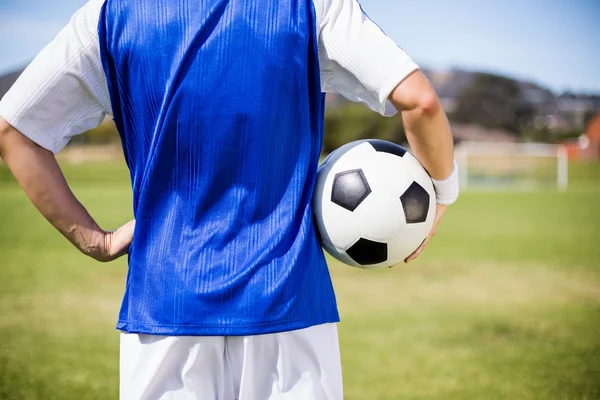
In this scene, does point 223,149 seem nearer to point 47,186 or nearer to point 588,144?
point 47,186

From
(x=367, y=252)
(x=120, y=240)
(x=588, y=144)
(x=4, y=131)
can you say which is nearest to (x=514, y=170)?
(x=588, y=144)

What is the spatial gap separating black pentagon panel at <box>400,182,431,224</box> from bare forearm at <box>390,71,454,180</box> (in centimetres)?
14

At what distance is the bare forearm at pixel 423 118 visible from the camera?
1.48 metres

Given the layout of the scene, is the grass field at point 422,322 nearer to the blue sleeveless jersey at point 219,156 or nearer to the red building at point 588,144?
the blue sleeveless jersey at point 219,156

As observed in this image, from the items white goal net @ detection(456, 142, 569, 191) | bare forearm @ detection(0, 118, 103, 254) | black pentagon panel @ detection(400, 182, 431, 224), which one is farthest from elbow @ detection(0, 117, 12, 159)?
white goal net @ detection(456, 142, 569, 191)

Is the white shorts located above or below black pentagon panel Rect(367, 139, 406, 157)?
below

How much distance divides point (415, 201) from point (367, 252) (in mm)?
194

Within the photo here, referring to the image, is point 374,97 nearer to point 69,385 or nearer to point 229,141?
point 229,141

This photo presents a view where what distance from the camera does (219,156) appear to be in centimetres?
148

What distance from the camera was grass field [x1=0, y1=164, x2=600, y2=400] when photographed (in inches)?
169

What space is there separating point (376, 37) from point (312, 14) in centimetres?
14

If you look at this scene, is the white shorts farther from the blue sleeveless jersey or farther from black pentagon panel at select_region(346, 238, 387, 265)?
Result: black pentagon panel at select_region(346, 238, 387, 265)

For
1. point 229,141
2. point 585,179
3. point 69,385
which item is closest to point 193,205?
point 229,141

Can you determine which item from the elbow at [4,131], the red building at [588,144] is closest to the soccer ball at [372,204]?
the elbow at [4,131]
